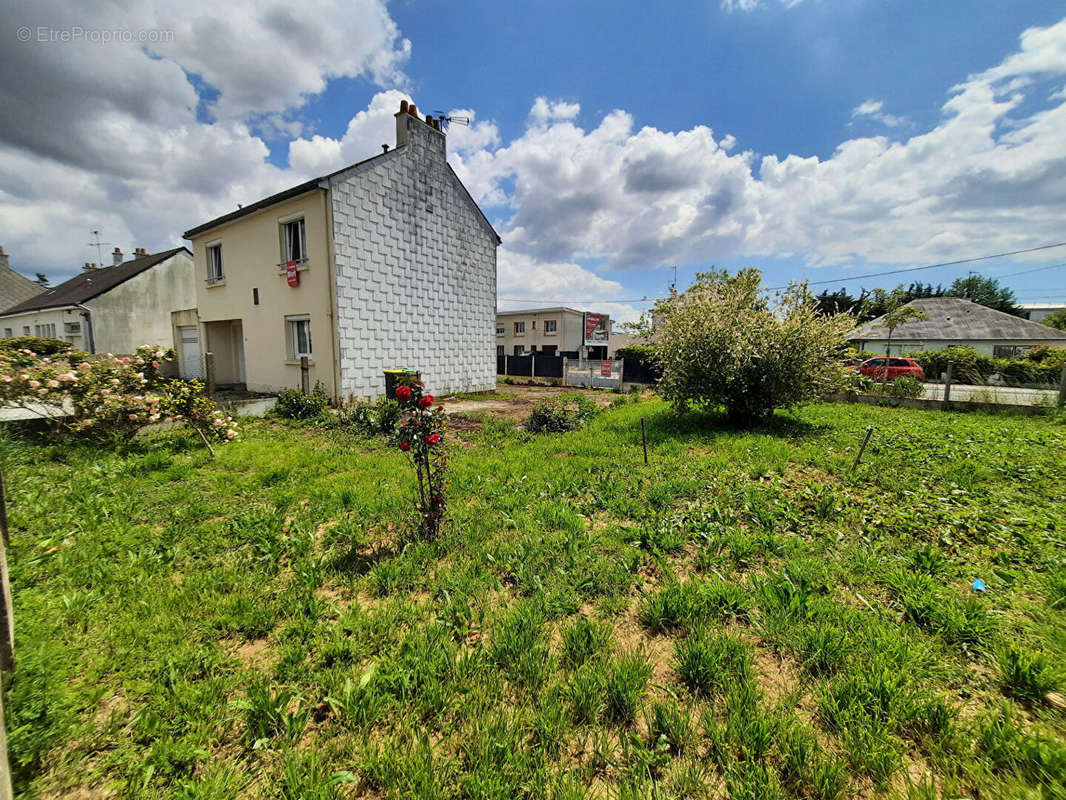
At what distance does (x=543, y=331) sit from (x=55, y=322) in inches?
1189

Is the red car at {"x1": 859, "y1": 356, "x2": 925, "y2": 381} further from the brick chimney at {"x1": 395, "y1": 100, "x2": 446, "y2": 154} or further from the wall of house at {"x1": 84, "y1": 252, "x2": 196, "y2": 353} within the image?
the wall of house at {"x1": 84, "y1": 252, "x2": 196, "y2": 353}

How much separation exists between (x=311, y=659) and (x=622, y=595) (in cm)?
206

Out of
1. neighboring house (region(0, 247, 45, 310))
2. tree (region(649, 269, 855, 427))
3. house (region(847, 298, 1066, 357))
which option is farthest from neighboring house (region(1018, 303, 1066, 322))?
neighboring house (region(0, 247, 45, 310))

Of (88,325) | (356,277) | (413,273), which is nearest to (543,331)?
(413,273)

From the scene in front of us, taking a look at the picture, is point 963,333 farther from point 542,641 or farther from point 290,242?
point 290,242

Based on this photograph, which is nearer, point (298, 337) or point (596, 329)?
point (298, 337)

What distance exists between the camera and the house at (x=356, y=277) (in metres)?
10.9

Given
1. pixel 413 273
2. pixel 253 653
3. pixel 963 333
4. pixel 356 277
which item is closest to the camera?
pixel 253 653

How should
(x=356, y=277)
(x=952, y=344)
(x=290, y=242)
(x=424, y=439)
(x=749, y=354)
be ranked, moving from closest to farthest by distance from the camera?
(x=424, y=439) < (x=749, y=354) < (x=356, y=277) < (x=290, y=242) < (x=952, y=344)

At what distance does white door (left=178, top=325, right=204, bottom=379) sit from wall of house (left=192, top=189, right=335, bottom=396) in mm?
890

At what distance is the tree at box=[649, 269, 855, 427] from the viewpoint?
7805 mm

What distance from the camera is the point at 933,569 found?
3078 millimetres

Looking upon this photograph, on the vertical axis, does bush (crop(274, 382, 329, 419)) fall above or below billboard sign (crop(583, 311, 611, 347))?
below

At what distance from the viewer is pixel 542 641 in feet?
7.75
